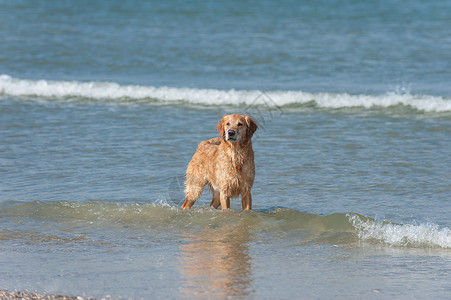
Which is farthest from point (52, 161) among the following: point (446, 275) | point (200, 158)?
point (446, 275)

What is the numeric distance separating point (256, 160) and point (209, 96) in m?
5.58

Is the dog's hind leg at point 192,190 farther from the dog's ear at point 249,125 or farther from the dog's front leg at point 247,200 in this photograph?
the dog's ear at point 249,125

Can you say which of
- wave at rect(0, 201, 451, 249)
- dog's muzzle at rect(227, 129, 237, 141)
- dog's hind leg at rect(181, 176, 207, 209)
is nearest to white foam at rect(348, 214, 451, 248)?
wave at rect(0, 201, 451, 249)

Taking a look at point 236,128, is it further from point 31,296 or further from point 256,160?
point 31,296

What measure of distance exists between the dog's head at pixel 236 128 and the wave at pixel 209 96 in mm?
6700

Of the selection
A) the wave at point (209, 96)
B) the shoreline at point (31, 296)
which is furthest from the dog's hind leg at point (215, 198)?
the wave at point (209, 96)

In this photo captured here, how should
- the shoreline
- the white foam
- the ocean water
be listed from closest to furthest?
the shoreline < the ocean water < the white foam

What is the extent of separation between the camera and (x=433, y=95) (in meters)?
14.6

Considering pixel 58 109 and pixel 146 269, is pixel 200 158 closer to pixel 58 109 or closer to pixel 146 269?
pixel 146 269

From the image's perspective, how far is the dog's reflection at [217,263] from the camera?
514 cm

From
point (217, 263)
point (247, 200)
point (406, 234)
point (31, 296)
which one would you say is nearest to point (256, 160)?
point (247, 200)

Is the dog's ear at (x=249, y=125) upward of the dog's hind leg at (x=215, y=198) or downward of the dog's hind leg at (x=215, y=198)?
upward

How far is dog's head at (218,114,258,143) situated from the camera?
7.24 meters

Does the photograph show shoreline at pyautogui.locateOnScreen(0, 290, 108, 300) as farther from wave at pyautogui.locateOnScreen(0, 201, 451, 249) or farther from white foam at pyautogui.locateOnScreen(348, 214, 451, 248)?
white foam at pyautogui.locateOnScreen(348, 214, 451, 248)
